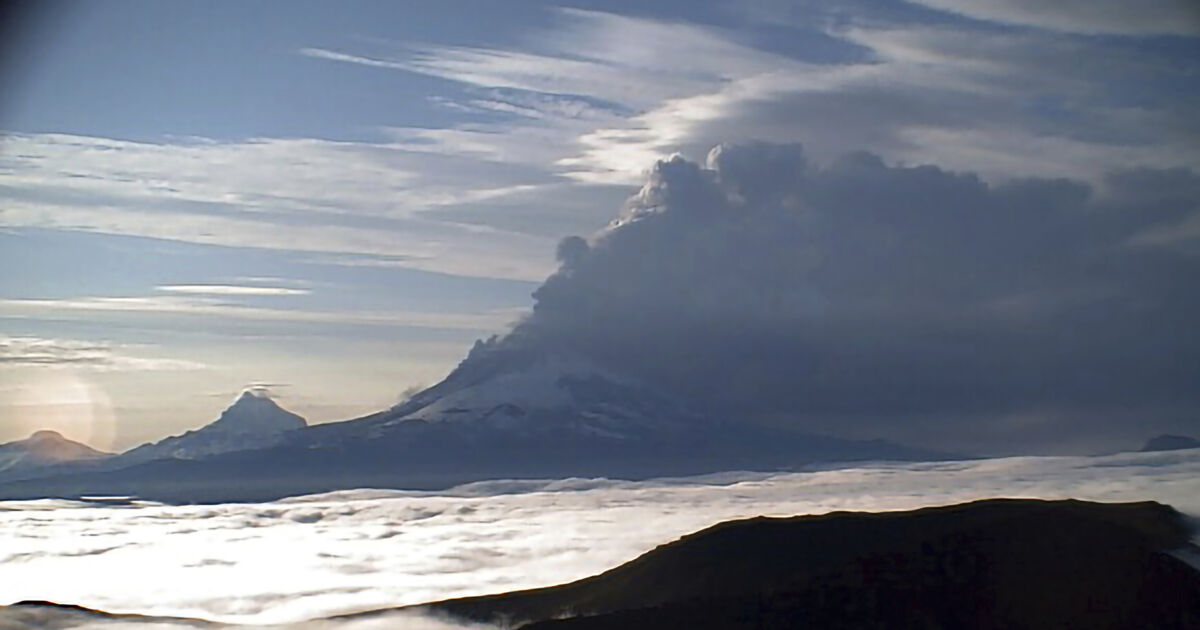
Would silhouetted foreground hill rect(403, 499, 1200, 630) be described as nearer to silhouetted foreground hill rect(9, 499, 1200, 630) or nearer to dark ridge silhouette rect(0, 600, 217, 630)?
silhouetted foreground hill rect(9, 499, 1200, 630)

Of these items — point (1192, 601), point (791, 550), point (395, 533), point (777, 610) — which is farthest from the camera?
point (395, 533)

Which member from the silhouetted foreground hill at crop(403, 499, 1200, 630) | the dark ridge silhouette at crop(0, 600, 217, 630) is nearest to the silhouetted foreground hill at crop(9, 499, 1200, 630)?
the silhouetted foreground hill at crop(403, 499, 1200, 630)

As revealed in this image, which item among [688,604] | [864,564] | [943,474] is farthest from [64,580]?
[943,474]

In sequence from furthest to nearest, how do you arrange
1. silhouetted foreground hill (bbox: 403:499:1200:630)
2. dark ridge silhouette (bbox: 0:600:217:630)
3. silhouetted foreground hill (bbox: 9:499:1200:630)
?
dark ridge silhouette (bbox: 0:600:217:630)
silhouetted foreground hill (bbox: 9:499:1200:630)
silhouetted foreground hill (bbox: 403:499:1200:630)

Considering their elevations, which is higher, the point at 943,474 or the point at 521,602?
the point at 943,474

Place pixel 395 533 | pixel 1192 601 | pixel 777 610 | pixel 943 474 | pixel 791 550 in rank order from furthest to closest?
pixel 943 474 → pixel 395 533 → pixel 791 550 → pixel 777 610 → pixel 1192 601

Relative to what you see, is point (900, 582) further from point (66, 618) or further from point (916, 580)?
point (66, 618)

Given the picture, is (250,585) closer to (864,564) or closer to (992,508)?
(864,564)

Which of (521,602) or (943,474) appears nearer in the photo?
(521,602)
